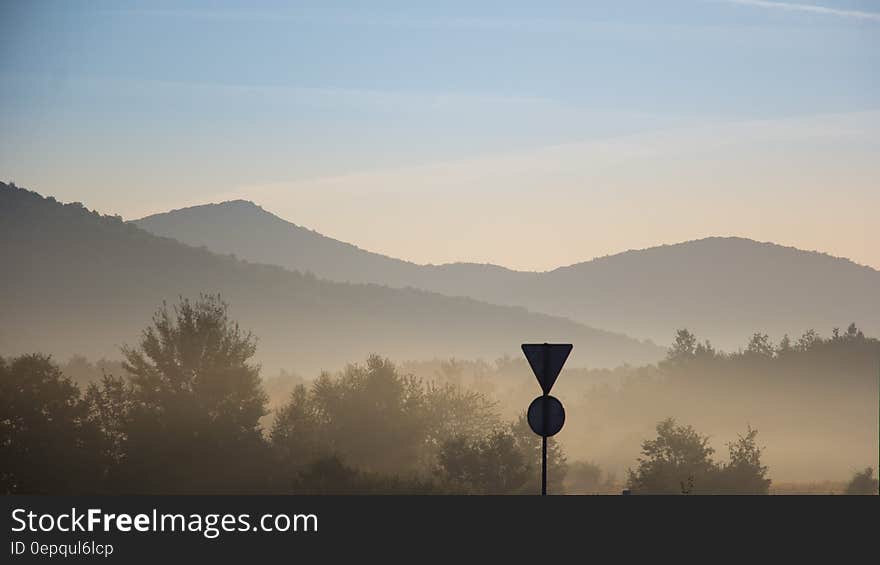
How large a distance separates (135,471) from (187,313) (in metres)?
15.1

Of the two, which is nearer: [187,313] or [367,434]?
[187,313]

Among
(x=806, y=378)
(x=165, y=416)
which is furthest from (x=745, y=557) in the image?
(x=806, y=378)

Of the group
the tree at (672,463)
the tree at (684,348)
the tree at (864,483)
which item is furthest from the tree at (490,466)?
the tree at (684,348)

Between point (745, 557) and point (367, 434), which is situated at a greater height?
point (367, 434)

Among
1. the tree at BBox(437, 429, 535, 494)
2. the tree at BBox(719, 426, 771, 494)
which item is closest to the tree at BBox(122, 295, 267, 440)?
the tree at BBox(437, 429, 535, 494)

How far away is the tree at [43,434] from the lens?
72.9 metres

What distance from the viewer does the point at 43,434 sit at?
77.8 metres

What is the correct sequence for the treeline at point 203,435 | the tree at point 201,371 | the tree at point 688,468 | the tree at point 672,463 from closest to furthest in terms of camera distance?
the treeline at point 203,435, the tree at point 201,371, the tree at point 672,463, the tree at point 688,468

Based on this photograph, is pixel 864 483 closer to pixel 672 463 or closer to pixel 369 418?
pixel 672 463

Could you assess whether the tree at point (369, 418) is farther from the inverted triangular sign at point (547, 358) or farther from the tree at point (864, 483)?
the inverted triangular sign at point (547, 358)

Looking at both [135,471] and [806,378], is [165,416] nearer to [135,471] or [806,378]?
[135,471]

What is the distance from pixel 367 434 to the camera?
100375 millimetres

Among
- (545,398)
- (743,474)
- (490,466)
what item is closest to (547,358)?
(545,398)

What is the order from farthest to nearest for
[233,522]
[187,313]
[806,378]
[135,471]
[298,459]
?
1. [806,378]
2. [187,313]
3. [298,459]
4. [135,471]
5. [233,522]
